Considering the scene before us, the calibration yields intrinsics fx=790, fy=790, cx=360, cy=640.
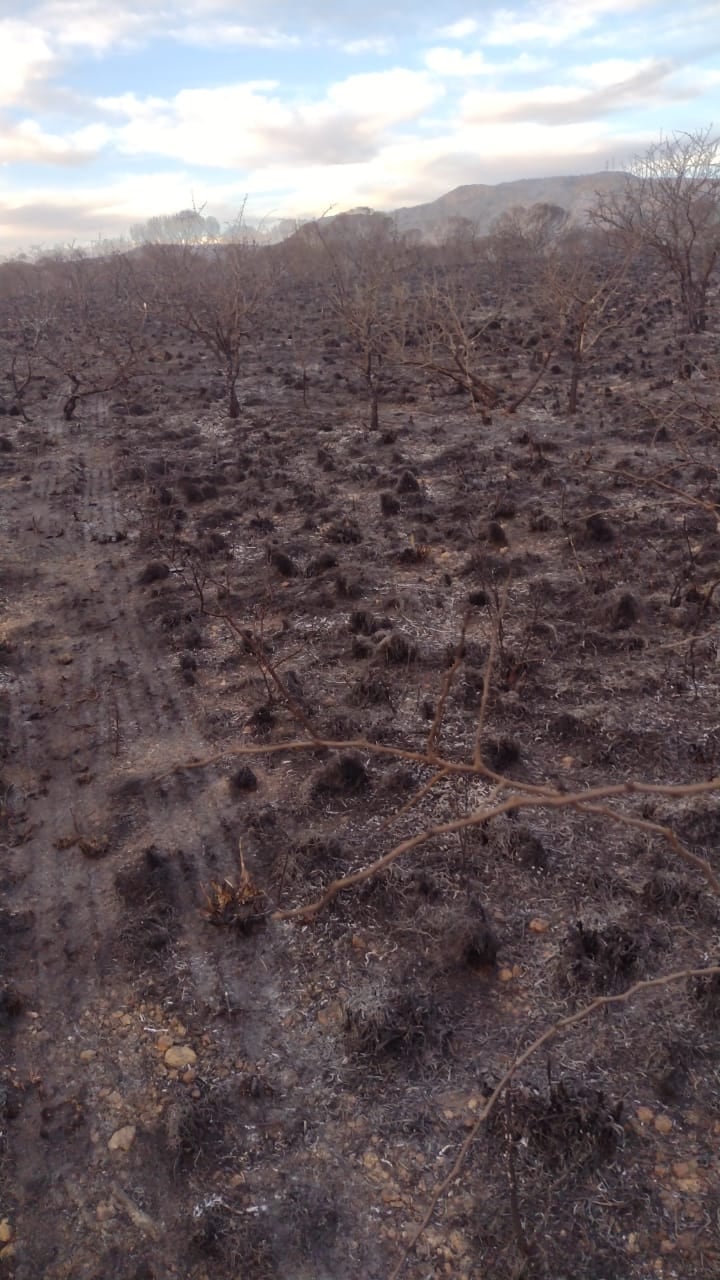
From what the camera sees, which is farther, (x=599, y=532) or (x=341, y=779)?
(x=599, y=532)

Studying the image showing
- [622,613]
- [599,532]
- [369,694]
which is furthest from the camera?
[599,532]

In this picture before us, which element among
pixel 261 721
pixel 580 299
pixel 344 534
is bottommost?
pixel 261 721

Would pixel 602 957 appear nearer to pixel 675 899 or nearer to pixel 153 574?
pixel 675 899

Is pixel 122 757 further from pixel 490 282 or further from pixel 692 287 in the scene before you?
pixel 490 282

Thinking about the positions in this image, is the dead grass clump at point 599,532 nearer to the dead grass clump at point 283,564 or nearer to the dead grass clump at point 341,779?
the dead grass clump at point 283,564

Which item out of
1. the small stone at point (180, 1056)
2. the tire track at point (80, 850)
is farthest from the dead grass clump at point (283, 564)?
the small stone at point (180, 1056)

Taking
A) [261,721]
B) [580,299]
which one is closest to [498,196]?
[580,299]
